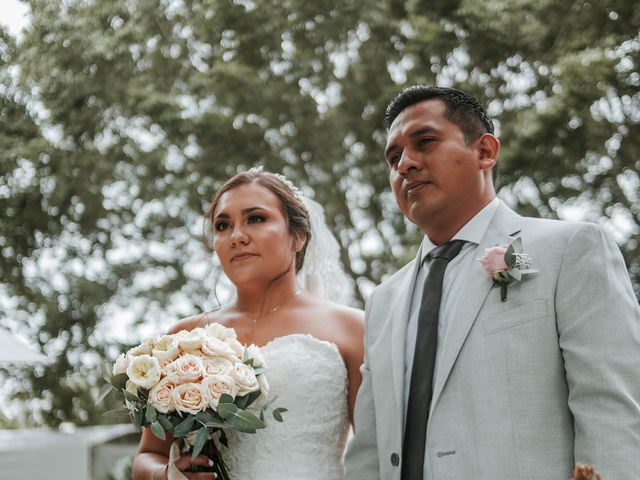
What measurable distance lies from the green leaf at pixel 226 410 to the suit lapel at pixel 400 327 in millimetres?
647

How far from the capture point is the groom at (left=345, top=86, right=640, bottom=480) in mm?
2203

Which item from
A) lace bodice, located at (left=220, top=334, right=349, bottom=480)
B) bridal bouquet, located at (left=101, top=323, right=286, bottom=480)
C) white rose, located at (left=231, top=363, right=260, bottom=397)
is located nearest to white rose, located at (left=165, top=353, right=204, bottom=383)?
bridal bouquet, located at (left=101, top=323, right=286, bottom=480)

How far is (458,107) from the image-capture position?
2828 millimetres

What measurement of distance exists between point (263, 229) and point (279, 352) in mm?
616

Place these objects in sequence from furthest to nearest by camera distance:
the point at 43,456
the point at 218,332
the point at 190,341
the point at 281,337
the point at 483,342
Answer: the point at 43,456 < the point at 281,337 < the point at 218,332 < the point at 190,341 < the point at 483,342

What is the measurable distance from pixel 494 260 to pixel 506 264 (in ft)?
0.16

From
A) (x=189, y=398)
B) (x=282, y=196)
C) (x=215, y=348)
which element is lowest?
(x=189, y=398)

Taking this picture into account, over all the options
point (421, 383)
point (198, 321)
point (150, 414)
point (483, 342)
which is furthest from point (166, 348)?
point (483, 342)

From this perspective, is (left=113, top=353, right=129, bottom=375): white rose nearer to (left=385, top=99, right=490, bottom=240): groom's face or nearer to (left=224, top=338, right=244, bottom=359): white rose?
(left=224, top=338, right=244, bottom=359): white rose

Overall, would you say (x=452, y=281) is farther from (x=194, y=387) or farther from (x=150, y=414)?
(x=150, y=414)

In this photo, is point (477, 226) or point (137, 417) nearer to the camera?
point (477, 226)

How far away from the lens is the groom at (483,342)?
7.23 feet

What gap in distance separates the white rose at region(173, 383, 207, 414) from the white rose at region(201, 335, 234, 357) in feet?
0.61

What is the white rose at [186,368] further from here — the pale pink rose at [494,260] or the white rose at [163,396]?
the pale pink rose at [494,260]
